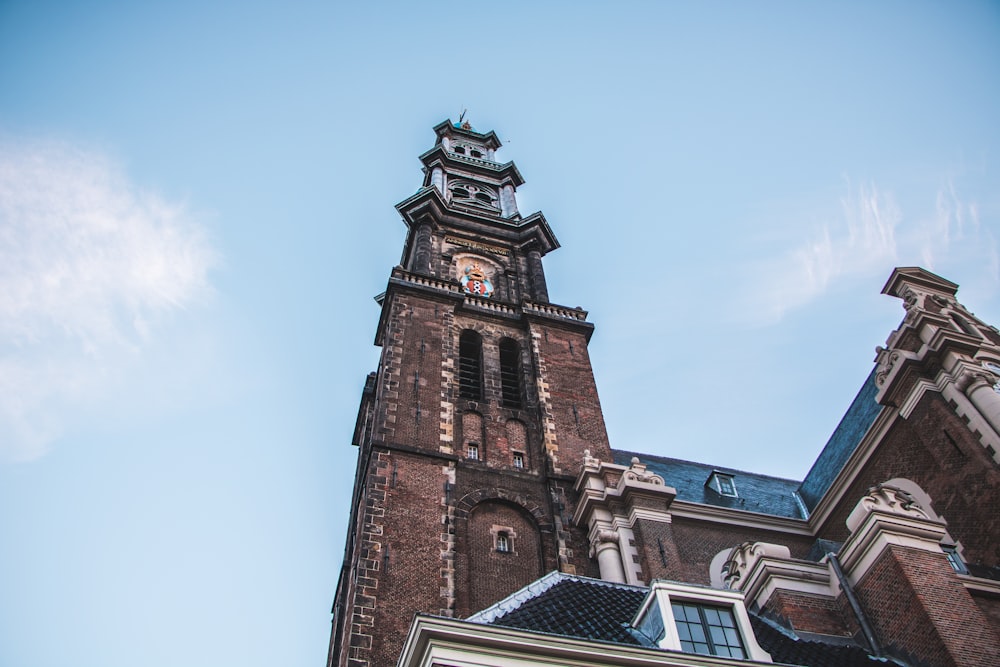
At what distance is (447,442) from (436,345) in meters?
4.48

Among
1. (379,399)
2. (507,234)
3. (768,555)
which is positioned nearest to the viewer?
(768,555)

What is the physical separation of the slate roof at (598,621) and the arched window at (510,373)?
12131mm

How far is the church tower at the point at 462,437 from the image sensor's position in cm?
1833

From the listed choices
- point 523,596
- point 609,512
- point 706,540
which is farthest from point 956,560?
point 523,596

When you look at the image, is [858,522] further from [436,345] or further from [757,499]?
[436,345]

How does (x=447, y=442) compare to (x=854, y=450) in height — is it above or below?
above

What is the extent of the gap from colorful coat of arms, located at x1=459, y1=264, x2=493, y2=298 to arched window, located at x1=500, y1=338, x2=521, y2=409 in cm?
324

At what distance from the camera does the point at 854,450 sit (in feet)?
69.0

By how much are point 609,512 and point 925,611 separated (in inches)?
358

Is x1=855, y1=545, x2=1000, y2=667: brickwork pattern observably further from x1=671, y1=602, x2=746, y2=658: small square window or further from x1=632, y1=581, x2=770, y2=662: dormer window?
x1=671, y1=602, x2=746, y2=658: small square window

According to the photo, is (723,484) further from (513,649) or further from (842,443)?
(513,649)

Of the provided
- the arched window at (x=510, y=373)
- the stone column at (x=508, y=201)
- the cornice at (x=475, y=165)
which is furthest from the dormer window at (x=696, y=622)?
the cornice at (x=475, y=165)

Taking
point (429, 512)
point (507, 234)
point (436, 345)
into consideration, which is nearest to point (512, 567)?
point (429, 512)

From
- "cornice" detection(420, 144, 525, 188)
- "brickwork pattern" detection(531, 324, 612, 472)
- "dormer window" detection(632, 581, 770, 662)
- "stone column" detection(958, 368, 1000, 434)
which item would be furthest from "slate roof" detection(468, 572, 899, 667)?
"cornice" detection(420, 144, 525, 188)
